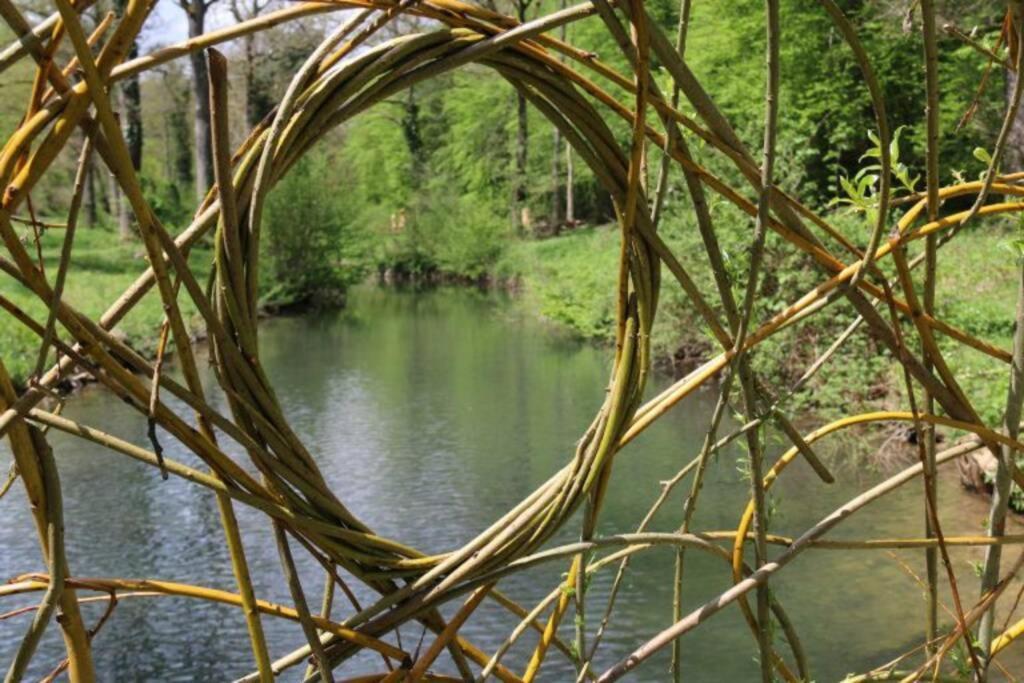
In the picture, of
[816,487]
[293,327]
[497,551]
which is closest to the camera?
Result: [497,551]

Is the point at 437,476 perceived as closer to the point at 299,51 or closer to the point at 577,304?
the point at 577,304

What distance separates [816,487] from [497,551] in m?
7.61

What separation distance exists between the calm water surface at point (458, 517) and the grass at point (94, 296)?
33.5 inches

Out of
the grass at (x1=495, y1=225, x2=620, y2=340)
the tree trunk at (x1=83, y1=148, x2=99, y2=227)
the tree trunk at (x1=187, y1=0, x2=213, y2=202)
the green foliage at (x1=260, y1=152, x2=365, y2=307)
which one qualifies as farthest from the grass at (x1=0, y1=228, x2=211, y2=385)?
the grass at (x1=495, y1=225, x2=620, y2=340)

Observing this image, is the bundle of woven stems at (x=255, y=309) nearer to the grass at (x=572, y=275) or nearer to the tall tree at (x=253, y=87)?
the grass at (x=572, y=275)

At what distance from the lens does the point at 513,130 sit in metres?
31.8

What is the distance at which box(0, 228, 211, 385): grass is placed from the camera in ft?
40.5

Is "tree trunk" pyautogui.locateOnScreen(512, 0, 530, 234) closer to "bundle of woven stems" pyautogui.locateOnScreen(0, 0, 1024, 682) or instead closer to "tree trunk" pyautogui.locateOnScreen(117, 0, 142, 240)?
"tree trunk" pyautogui.locateOnScreen(117, 0, 142, 240)

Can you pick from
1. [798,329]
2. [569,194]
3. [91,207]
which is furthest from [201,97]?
[798,329]

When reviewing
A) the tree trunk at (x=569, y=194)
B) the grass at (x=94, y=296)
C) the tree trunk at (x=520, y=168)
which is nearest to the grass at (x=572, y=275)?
the tree trunk at (x=569, y=194)

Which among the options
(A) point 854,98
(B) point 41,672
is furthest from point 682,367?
(A) point 854,98

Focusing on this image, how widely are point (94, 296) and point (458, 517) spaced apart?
10058 millimetres

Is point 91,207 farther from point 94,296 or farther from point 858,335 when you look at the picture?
point 858,335

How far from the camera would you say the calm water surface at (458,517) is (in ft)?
19.4
